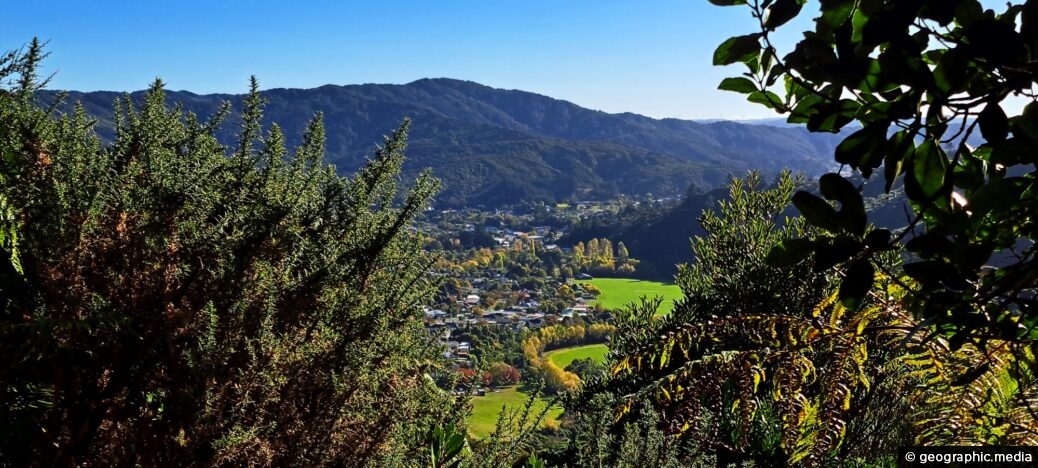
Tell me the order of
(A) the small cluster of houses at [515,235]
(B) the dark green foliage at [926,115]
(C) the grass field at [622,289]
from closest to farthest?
1. (B) the dark green foliage at [926,115]
2. (C) the grass field at [622,289]
3. (A) the small cluster of houses at [515,235]

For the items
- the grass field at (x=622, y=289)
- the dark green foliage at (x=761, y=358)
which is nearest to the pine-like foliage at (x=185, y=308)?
the dark green foliage at (x=761, y=358)

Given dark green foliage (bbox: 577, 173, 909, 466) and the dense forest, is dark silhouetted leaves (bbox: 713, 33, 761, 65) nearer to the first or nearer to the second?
the dense forest

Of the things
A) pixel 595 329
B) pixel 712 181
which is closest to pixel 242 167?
pixel 595 329

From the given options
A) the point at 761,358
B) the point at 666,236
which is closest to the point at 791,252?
the point at 761,358

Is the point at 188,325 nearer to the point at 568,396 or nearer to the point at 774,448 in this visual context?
the point at 774,448

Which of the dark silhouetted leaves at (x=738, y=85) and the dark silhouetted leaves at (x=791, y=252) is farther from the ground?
the dark silhouetted leaves at (x=738, y=85)

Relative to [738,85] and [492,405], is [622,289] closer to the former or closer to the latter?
[492,405]

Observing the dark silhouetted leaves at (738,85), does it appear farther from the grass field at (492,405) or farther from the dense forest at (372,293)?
the grass field at (492,405)
